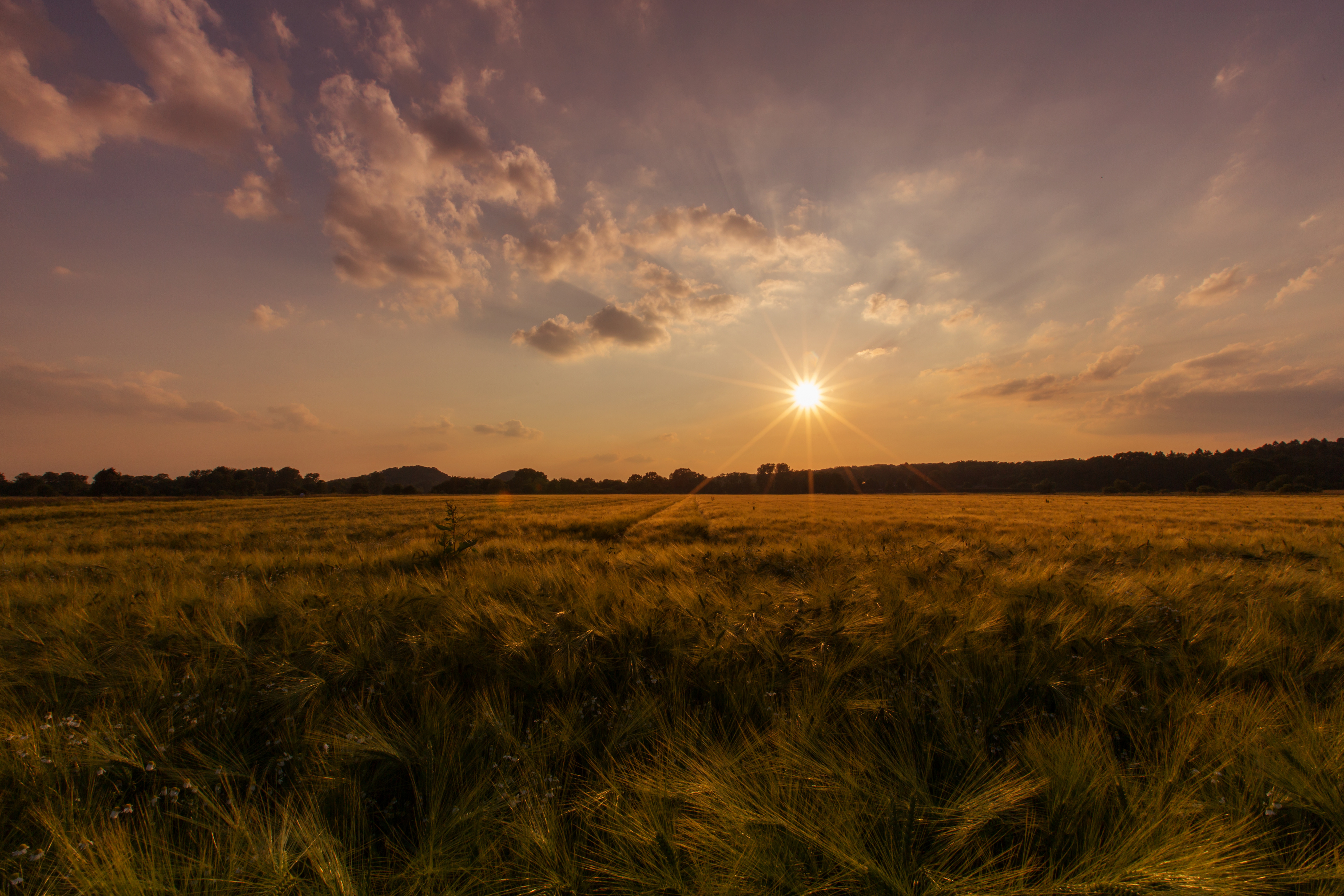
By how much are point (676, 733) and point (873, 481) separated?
114m

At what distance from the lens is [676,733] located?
76.0 inches

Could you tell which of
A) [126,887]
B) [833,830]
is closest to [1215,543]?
[833,830]

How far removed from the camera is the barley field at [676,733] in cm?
131

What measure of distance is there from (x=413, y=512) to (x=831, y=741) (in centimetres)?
2246

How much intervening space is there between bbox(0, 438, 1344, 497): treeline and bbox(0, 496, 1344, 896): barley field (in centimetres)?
6894

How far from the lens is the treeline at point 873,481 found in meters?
71.4

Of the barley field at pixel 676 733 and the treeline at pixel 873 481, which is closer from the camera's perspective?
the barley field at pixel 676 733

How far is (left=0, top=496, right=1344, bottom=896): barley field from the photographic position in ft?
4.29

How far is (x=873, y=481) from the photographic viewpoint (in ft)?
348

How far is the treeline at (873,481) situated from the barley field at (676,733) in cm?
6894

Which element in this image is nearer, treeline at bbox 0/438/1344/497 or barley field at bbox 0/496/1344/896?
barley field at bbox 0/496/1344/896

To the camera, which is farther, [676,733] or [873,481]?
[873,481]

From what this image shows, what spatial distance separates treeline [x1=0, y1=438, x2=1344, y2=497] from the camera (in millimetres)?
71375

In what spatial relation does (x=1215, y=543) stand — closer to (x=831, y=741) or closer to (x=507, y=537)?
(x=831, y=741)
